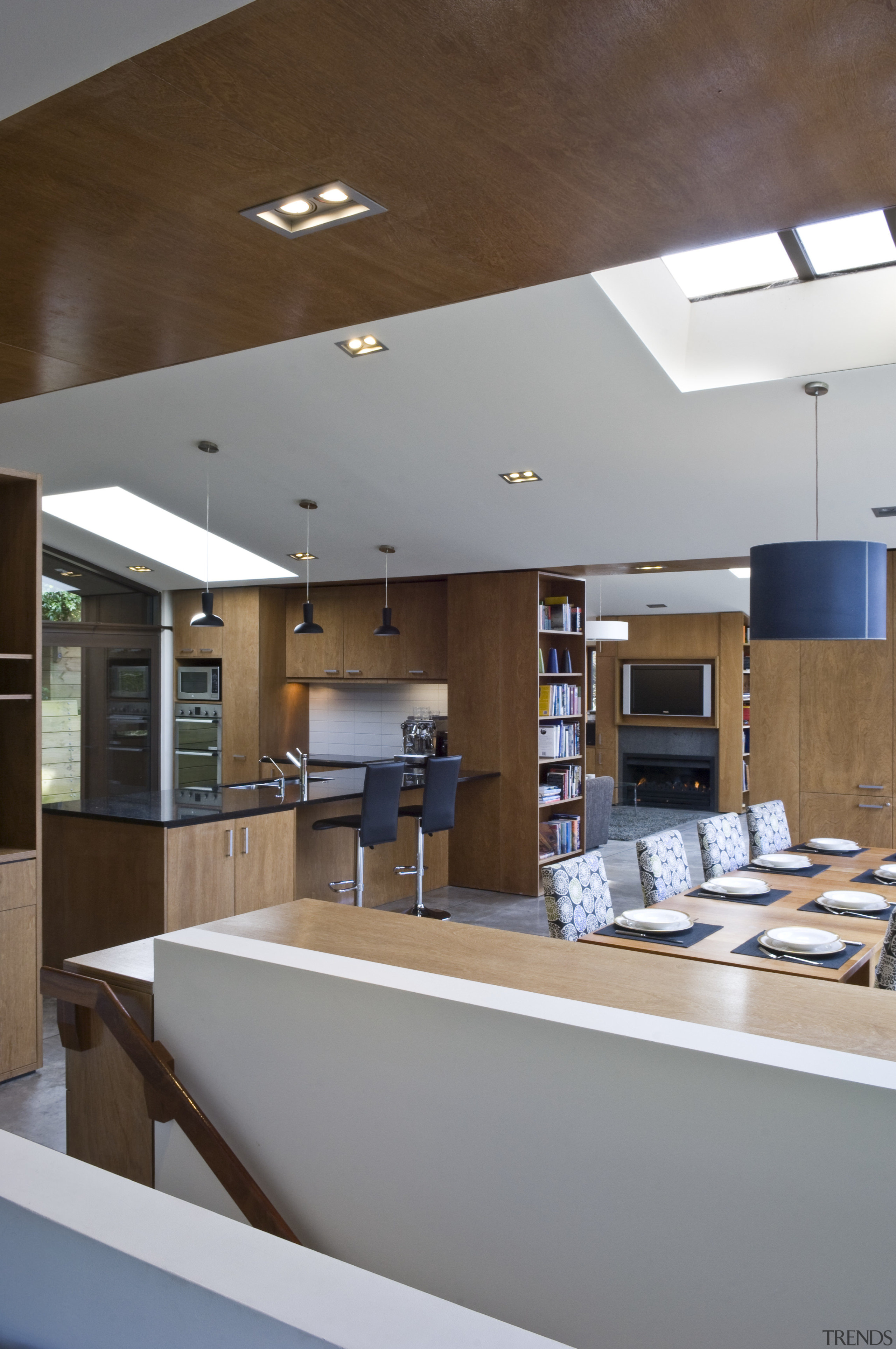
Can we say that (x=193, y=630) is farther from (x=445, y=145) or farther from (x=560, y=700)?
(x=445, y=145)

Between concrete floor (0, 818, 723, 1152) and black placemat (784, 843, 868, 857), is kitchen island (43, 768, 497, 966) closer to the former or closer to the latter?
concrete floor (0, 818, 723, 1152)

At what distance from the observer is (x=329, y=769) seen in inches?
281

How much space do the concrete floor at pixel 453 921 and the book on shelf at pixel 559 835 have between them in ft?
1.31

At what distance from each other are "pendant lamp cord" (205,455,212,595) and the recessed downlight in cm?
170

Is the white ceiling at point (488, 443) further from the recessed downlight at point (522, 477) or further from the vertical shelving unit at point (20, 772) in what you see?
the vertical shelving unit at point (20, 772)

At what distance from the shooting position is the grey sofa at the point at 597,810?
8500mm

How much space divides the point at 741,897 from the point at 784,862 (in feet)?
2.34

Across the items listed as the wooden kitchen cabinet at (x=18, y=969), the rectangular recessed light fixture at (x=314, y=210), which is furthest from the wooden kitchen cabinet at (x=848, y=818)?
the rectangular recessed light fixture at (x=314, y=210)

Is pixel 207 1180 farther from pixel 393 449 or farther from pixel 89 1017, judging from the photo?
pixel 393 449

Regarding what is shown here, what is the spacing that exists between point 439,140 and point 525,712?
5.47 meters

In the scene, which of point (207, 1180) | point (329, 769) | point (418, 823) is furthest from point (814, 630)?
point (329, 769)

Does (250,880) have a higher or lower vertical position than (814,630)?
lower

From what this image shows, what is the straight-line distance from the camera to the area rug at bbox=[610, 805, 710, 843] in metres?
9.62

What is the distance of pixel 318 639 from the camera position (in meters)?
8.32
